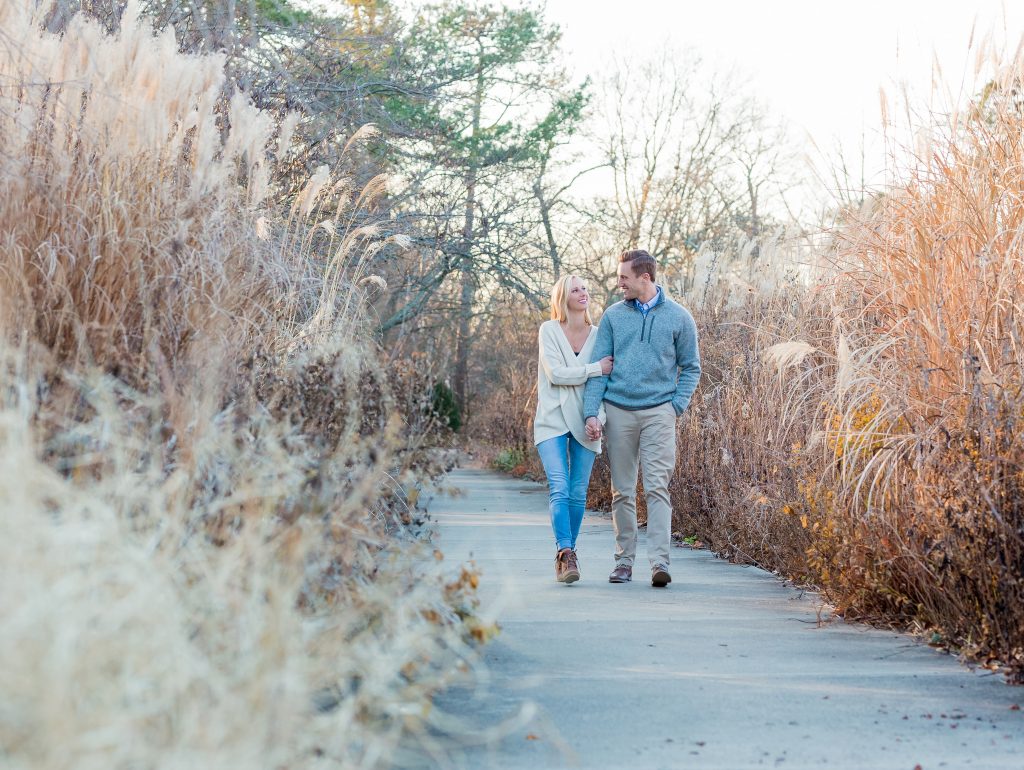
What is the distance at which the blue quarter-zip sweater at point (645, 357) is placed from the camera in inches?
293

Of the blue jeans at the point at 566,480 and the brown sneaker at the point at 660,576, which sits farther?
the blue jeans at the point at 566,480

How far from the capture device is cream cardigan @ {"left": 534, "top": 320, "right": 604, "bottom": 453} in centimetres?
757

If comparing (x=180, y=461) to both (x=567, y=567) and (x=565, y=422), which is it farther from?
(x=565, y=422)

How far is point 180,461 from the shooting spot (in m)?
3.82

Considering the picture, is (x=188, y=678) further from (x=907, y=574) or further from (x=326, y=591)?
(x=907, y=574)

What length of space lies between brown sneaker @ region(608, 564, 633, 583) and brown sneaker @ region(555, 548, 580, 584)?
0.25 meters

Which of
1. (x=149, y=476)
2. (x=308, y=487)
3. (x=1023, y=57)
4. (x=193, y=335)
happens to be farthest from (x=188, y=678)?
(x=1023, y=57)

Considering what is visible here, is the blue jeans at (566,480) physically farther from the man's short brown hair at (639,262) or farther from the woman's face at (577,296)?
the man's short brown hair at (639,262)

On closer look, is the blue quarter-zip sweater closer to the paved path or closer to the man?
the man

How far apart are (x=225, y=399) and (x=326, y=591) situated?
1.05m

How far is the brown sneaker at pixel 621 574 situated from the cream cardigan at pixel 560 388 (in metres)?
0.73

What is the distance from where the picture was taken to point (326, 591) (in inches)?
143

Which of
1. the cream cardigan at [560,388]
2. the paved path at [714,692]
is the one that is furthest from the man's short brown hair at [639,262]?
Result: the paved path at [714,692]

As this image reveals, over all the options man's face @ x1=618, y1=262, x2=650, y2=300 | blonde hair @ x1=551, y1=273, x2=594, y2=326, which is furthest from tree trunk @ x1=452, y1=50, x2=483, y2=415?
man's face @ x1=618, y1=262, x2=650, y2=300
